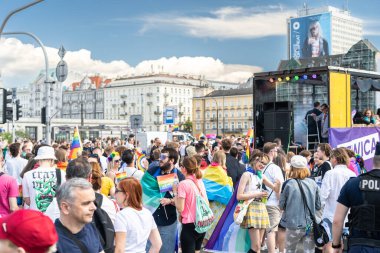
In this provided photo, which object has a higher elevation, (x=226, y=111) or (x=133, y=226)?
(x=226, y=111)

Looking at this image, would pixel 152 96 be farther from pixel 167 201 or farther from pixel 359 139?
pixel 167 201

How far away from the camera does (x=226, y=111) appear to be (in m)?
135

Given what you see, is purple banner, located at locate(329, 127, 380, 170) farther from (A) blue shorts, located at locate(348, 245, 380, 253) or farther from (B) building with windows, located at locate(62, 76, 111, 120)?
(B) building with windows, located at locate(62, 76, 111, 120)

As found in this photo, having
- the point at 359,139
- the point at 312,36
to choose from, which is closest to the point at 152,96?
the point at 312,36

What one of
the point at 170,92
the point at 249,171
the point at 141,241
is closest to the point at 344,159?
the point at 249,171

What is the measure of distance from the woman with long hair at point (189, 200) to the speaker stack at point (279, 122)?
11.6 m

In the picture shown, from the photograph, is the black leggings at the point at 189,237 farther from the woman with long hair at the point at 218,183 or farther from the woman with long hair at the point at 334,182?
the woman with long hair at the point at 334,182

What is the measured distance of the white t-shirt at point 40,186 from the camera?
701 centimetres

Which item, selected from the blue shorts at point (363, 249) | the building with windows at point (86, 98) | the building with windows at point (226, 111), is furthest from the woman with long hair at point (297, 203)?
the building with windows at point (86, 98)

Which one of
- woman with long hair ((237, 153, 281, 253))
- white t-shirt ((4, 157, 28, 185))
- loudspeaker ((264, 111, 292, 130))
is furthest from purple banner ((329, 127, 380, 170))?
white t-shirt ((4, 157, 28, 185))

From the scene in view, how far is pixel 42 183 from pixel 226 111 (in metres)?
129

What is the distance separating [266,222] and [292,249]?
1.76 ft

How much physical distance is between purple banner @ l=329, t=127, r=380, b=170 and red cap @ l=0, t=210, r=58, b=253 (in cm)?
1209

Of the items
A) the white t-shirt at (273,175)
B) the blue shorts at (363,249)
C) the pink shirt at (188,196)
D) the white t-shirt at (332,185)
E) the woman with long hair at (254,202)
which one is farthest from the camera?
the white t-shirt at (273,175)
